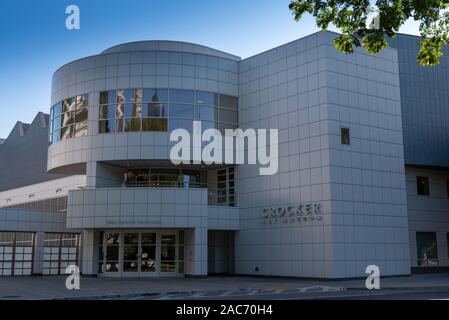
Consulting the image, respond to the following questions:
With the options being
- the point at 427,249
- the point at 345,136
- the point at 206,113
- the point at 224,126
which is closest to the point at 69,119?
the point at 206,113

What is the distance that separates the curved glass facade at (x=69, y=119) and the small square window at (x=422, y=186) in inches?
890

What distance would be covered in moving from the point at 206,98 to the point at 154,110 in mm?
3354

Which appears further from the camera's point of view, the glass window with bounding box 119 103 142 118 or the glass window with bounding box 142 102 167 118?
the glass window with bounding box 119 103 142 118

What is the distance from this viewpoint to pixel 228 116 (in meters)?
35.4

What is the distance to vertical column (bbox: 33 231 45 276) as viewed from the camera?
36.0 metres

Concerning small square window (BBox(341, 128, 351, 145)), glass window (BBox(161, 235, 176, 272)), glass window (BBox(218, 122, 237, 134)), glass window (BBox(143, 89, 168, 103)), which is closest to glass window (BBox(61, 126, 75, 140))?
glass window (BBox(143, 89, 168, 103))

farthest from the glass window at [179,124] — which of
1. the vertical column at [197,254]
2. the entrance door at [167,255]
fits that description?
the entrance door at [167,255]

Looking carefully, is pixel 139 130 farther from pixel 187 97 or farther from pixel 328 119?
pixel 328 119

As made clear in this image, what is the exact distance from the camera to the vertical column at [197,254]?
3156 cm

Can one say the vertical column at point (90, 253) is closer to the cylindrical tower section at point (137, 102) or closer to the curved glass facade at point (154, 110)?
the cylindrical tower section at point (137, 102)

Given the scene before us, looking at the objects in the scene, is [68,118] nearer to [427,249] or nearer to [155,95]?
[155,95]

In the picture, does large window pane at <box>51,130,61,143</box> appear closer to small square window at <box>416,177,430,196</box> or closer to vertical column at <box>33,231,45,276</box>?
vertical column at <box>33,231,45,276</box>

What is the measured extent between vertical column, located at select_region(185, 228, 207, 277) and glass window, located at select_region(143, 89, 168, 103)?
8.18m

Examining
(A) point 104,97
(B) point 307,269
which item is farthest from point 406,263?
(A) point 104,97
